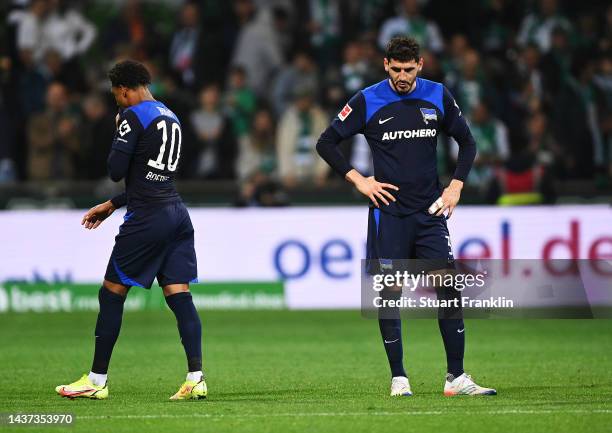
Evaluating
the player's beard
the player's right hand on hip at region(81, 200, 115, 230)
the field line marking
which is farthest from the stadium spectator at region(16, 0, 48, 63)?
the field line marking

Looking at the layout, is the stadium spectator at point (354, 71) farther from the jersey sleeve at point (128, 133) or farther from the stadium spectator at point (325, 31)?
the jersey sleeve at point (128, 133)

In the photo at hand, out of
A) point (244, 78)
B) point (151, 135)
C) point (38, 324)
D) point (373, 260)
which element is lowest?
point (38, 324)

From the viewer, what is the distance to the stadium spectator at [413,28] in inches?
774

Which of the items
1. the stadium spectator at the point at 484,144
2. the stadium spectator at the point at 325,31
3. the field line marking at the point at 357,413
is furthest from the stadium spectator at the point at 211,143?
the field line marking at the point at 357,413

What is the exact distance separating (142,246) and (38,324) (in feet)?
21.5

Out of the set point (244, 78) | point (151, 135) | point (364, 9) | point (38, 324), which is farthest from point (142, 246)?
Answer: point (364, 9)

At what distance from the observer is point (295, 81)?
19.7 metres

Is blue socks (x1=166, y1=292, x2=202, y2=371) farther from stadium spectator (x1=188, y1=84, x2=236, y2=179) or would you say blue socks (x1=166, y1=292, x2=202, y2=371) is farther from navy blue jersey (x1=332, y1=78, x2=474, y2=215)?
stadium spectator (x1=188, y1=84, x2=236, y2=179)

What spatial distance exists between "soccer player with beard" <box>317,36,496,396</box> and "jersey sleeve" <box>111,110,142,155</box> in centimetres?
136

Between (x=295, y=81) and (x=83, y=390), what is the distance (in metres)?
10.9

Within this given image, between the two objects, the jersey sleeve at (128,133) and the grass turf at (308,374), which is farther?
the jersey sleeve at (128,133)

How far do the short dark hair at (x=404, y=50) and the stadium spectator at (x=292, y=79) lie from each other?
10.2 m

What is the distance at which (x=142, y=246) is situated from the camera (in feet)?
30.6

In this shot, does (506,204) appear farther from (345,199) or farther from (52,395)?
(52,395)
